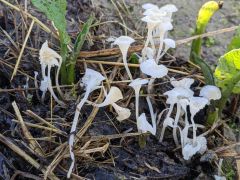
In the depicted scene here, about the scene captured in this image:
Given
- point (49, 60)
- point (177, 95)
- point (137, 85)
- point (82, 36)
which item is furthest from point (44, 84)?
point (177, 95)

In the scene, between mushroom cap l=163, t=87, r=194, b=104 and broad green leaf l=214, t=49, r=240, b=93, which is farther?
broad green leaf l=214, t=49, r=240, b=93

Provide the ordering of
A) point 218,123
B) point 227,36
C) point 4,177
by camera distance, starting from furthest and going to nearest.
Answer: point 227,36
point 218,123
point 4,177

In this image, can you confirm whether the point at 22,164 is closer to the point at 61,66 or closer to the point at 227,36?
the point at 61,66

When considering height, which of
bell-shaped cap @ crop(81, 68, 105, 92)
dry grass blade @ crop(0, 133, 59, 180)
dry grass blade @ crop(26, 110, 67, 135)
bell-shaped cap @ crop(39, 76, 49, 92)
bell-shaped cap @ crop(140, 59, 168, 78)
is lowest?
dry grass blade @ crop(0, 133, 59, 180)

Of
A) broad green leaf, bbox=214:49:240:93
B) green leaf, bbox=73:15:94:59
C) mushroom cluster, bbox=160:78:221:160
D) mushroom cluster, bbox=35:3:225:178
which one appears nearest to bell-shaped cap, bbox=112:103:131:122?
mushroom cluster, bbox=35:3:225:178

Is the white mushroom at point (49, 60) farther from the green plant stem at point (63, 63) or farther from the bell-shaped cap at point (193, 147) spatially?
the bell-shaped cap at point (193, 147)

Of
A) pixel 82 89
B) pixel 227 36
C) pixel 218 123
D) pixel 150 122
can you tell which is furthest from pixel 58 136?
pixel 227 36

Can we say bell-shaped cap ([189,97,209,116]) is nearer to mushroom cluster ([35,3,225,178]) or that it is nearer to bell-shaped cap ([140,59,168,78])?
mushroom cluster ([35,3,225,178])
